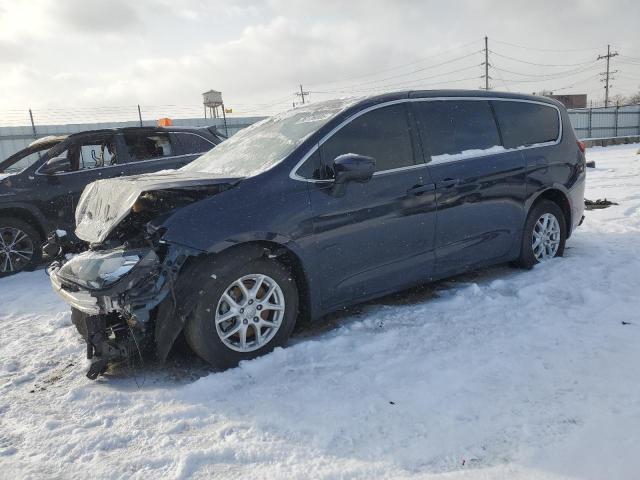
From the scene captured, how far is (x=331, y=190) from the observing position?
3.37 meters

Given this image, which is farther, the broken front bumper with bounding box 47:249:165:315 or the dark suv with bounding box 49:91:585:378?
the dark suv with bounding box 49:91:585:378

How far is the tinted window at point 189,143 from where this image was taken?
701 cm

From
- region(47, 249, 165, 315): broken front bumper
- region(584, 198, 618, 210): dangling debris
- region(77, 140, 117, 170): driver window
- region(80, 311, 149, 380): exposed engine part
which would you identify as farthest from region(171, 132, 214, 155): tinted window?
region(584, 198, 618, 210): dangling debris

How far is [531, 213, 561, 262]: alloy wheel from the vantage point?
4.82 m

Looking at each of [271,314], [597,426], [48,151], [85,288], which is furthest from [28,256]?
[597,426]

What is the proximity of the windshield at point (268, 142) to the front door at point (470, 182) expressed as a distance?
82 centimetres

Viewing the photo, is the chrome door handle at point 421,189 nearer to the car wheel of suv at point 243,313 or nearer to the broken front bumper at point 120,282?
the car wheel of suv at point 243,313

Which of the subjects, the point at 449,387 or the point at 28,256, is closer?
the point at 449,387

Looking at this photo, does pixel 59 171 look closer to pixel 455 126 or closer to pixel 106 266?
pixel 106 266

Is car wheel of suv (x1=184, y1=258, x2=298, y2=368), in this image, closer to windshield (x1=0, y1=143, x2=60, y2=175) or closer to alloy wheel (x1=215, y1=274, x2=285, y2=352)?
alloy wheel (x1=215, y1=274, x2=285, y2=352)

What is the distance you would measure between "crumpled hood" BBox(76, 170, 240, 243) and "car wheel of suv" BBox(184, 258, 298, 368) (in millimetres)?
620

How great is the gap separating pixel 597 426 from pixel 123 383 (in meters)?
2.59

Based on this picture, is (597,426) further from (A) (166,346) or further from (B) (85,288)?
(B) (85,288)

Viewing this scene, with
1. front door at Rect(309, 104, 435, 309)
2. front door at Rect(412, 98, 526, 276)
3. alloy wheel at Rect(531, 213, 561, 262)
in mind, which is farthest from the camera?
alloy wheel at Rect(531, 213, 561, 262)
